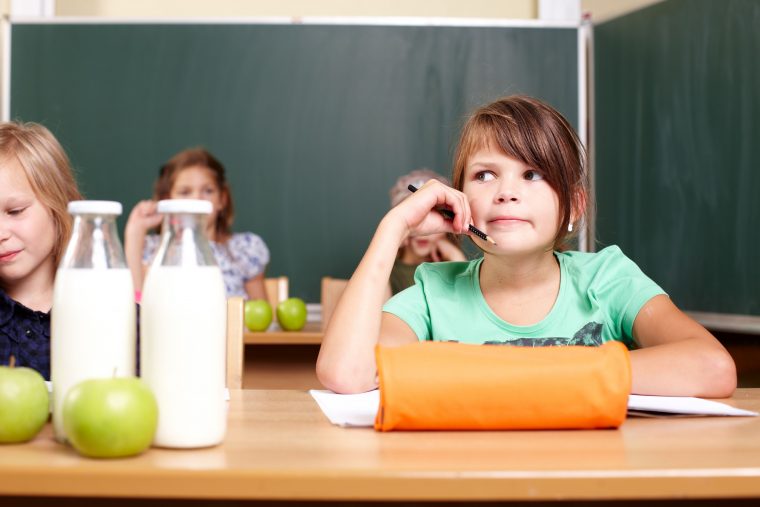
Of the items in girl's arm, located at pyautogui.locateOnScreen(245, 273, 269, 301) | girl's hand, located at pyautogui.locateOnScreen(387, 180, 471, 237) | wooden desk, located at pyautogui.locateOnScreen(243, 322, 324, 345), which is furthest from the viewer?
girl's arm, located at pyautogui.locateOnScreen(245, 273, 269, 301)

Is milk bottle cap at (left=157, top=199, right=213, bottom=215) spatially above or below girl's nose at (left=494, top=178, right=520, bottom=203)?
below

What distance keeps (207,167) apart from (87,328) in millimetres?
2677

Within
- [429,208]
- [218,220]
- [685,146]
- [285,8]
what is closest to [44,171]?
[429,208]

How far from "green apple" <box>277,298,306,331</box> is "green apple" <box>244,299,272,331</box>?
0.07m

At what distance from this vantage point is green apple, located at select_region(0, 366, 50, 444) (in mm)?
667

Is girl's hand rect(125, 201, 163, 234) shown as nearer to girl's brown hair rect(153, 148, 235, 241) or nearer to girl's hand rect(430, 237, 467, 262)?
girl's brown hair rect(153, 148, 235, 241)

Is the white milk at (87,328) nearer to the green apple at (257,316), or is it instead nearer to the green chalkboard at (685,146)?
the green apple at (257,316)

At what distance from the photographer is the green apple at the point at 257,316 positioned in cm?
250

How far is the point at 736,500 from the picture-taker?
635 mm

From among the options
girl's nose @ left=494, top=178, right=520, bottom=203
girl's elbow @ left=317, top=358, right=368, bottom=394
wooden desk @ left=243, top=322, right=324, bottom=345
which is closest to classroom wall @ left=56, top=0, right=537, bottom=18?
wooden desk @ left=243, top=322, right=324, bottom=345

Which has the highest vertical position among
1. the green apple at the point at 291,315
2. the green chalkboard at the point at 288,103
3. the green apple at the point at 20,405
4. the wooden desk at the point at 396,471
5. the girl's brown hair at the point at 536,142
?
the green chalkboard at the point at 288,103

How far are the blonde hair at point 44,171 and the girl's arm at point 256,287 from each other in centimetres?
179

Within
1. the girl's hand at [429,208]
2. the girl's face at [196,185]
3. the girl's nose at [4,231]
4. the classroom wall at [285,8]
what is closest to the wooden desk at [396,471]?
the girl's hand at [429,208]

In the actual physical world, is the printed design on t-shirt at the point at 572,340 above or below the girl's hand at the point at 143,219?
below
